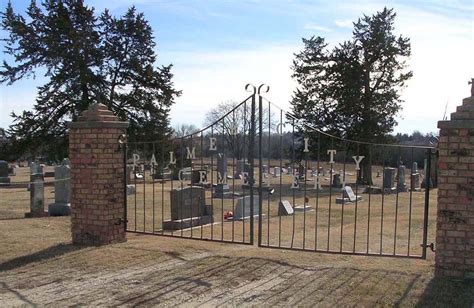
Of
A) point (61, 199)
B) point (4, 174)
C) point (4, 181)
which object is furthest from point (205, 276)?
point (4, 174)

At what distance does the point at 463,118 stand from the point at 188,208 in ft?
24.7

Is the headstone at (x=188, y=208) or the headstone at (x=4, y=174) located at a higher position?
the headstone at (x=188, y=208)

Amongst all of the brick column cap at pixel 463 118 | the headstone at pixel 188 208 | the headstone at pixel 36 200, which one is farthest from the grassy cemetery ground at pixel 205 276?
the headstone at pixel 36 200

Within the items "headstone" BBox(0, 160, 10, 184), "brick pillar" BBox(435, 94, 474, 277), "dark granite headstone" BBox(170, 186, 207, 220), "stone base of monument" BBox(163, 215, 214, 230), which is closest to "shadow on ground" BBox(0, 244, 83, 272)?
"stone base of monument" BBox(163, 215, 214, 230)

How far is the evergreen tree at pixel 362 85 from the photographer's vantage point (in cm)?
3266

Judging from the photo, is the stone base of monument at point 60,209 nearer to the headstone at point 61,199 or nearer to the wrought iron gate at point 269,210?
the headstone at point 61,199

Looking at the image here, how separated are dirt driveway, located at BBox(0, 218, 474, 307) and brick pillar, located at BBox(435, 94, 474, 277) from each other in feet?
0.81

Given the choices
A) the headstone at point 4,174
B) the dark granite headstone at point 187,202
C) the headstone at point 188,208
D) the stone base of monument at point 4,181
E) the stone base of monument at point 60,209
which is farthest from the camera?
the headstone at point 4,174

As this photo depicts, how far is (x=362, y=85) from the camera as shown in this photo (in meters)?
32.8

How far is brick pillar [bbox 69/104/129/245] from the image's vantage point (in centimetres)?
792

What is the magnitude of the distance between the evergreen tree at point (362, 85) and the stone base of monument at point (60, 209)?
21683 millimetres

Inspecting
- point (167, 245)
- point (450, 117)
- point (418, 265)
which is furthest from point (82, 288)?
point (450, 117)

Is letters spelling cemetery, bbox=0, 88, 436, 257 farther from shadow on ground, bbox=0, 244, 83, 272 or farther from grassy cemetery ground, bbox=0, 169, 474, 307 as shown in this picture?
shadow on ground, bbox=0, 244, 83, 272

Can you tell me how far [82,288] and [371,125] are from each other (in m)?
28.7
